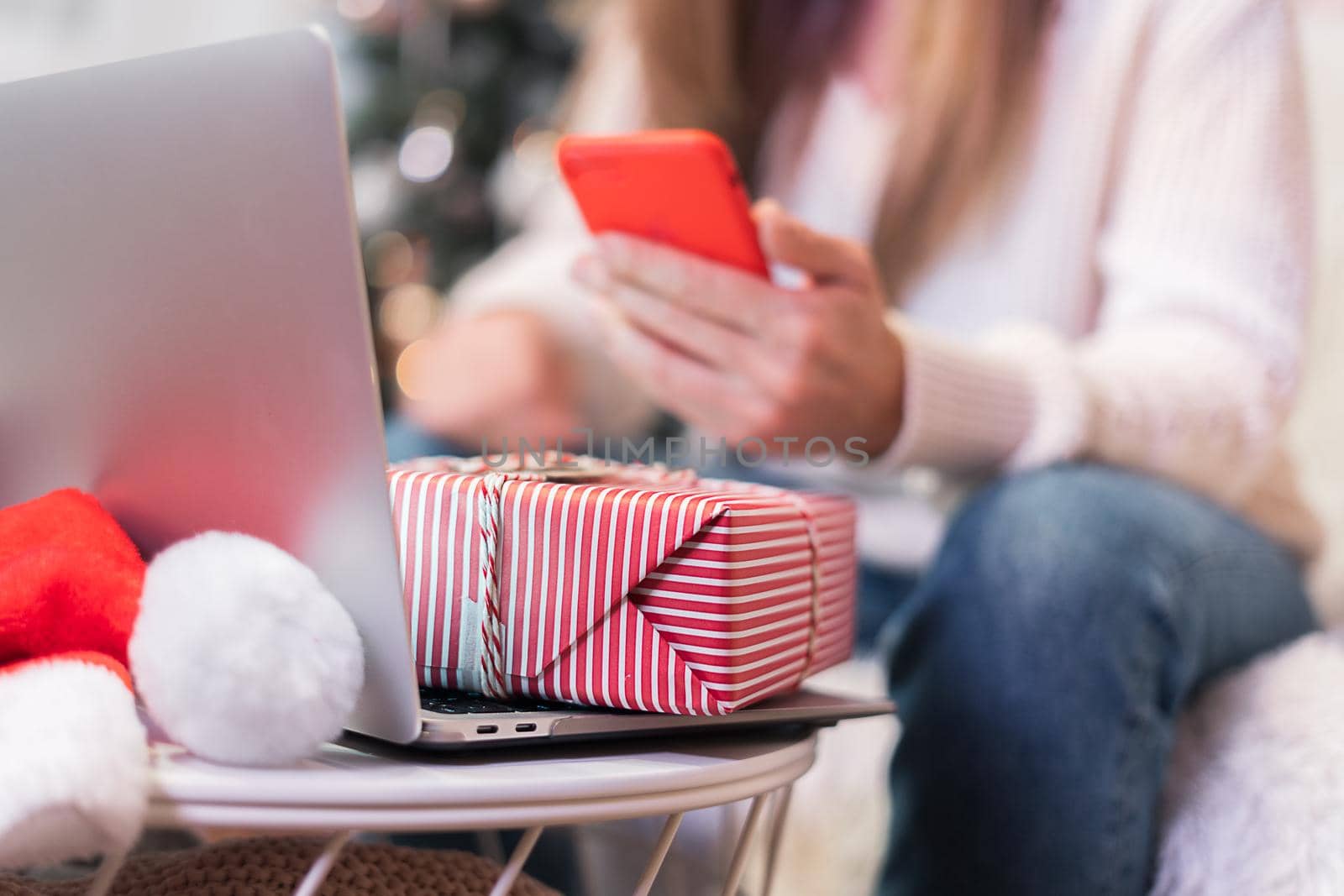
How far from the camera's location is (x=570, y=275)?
591mm

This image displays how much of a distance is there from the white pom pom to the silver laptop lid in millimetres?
21

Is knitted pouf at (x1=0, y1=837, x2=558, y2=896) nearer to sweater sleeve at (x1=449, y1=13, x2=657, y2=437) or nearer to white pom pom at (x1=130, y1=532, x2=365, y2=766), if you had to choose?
white pom pom at (x1=130, y1=532, x2=365, y2=766)

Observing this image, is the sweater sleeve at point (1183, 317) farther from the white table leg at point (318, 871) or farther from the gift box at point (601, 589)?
the white table leg at point (318, 871)

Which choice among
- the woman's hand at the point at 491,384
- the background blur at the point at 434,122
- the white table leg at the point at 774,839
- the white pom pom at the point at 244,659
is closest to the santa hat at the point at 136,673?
the white pom pom at the point at 244,659

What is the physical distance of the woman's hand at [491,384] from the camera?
30.6 inches

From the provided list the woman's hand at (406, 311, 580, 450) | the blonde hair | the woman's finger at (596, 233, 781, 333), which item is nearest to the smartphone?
the woman's finger at (596, 233, 781, 333)

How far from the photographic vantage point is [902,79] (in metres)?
0.89

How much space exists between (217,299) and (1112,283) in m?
0.73

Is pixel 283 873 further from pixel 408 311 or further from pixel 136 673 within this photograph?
pixel 408 311

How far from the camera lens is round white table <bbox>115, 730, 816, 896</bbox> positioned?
0.27 m

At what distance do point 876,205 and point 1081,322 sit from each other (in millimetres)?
209

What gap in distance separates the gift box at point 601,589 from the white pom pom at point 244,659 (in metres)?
0.07

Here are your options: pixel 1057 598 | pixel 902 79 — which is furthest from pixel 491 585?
pixel 902 79

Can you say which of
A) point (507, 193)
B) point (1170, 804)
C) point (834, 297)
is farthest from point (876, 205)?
point (507, 193)
